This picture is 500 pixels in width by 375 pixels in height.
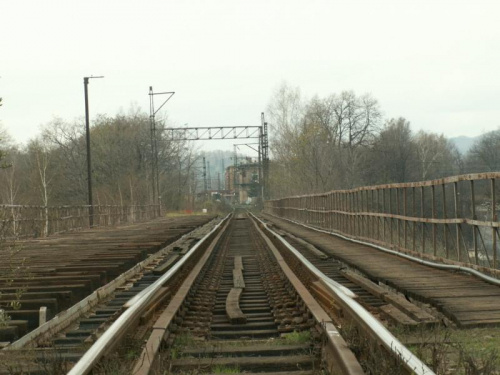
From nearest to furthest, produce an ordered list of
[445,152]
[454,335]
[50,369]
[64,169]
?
[50,369], [454,335], [64,169], [445,152]

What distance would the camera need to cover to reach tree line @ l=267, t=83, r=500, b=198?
213 feet

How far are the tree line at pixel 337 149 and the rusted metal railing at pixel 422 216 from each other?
2765cm

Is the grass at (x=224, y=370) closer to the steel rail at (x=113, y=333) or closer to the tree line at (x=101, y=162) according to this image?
the steel rail at (x=113, y=333)

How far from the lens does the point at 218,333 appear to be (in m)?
6.44

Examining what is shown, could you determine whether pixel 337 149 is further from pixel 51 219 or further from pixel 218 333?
pixel 218 333

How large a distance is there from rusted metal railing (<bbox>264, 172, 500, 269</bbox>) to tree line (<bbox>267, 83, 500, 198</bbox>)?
90.7 ft

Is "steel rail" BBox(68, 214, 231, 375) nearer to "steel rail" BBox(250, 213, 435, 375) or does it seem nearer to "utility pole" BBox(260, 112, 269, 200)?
"steel rail" BBox(250, 213, 435, 375)

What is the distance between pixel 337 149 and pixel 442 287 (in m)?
61.1

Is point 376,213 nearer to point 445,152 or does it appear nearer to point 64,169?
point 64,169

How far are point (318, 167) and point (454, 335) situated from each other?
5720 cm

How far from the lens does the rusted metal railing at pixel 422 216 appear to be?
416 inches

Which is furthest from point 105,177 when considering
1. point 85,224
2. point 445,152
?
point 445,152

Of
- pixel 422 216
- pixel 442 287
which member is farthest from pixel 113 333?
pixel 422 216

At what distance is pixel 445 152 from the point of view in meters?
104
